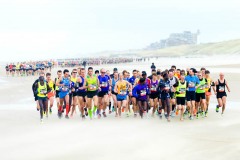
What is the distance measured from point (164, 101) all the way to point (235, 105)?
464 cm

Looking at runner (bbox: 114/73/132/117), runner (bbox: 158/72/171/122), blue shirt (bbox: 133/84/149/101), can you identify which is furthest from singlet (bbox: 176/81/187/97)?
runner (bbox: 114/73/132/117)

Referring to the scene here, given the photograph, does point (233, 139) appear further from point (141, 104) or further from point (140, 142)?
point (141, 104)

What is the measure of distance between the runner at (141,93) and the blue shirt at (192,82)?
1.52 m

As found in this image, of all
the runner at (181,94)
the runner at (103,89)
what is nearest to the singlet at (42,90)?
the runner at (103,89)

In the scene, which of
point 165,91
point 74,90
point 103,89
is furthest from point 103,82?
point 165,91

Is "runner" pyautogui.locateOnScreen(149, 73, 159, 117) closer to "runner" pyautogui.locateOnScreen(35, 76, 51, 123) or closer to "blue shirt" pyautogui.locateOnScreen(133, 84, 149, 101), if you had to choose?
"blue shirt" pyautogui.locateOnScreen(133, 84, 149, 101)

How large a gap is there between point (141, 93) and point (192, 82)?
6.17ft

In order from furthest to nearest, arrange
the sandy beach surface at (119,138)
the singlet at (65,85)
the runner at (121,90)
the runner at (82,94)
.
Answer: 1. the runner at (121,90)
2. the singlet at (65,85)
3. the runner at (82,94)
4. the sandy beach surface at (119,138)

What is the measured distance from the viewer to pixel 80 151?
845 centimetres

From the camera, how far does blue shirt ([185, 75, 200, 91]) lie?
492 inches

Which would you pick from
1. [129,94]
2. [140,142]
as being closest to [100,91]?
[129,94]

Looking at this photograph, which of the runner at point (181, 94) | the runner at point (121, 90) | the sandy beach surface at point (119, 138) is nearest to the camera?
the sandy beach surface at point (119, 138)

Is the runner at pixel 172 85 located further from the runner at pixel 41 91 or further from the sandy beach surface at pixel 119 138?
the runner at pixel 41 91

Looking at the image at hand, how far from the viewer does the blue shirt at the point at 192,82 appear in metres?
12.5
